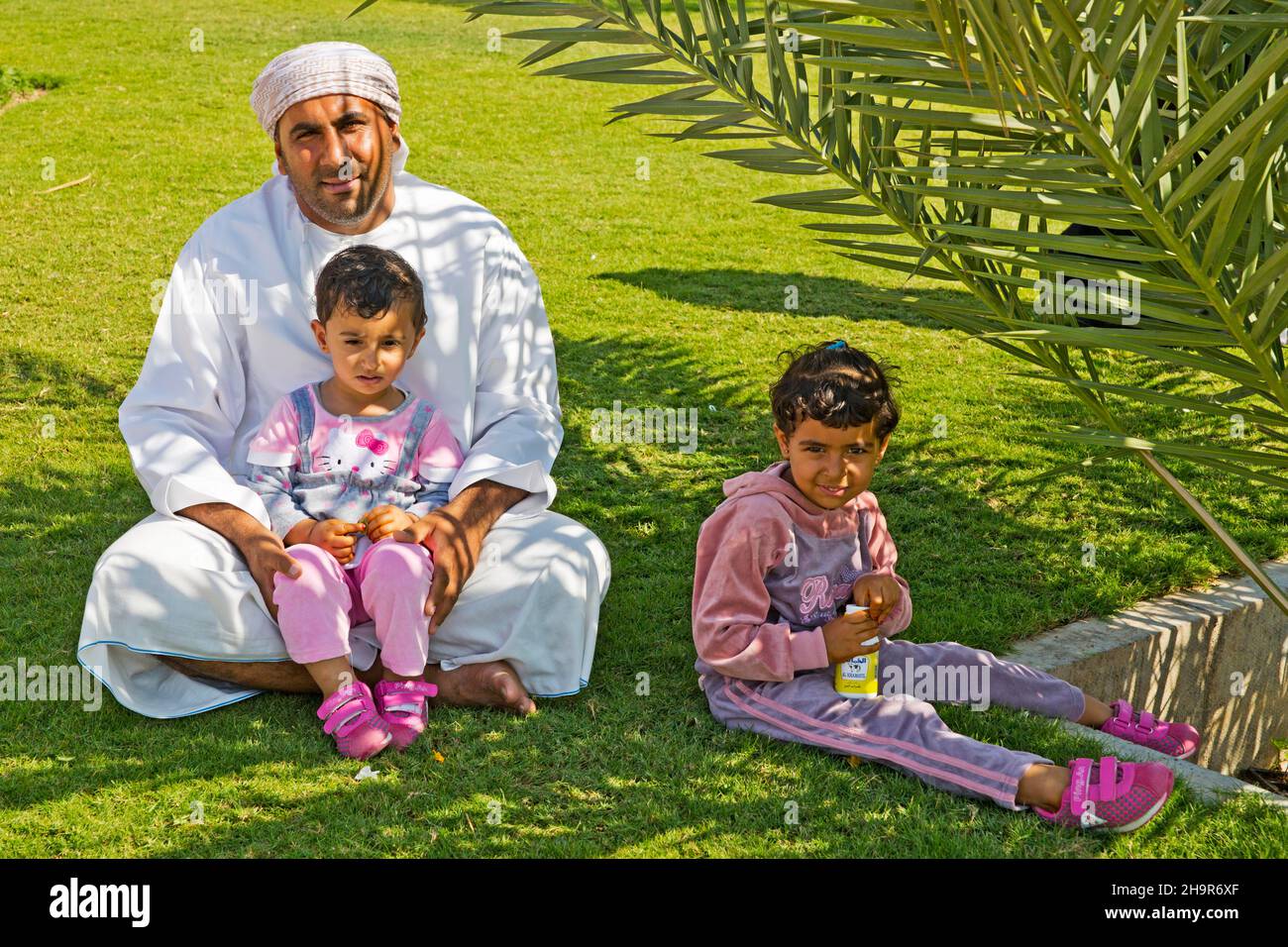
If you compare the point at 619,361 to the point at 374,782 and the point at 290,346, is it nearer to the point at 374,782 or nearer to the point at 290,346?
the point at 290,346

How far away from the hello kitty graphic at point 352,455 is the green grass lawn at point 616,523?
2.11ft

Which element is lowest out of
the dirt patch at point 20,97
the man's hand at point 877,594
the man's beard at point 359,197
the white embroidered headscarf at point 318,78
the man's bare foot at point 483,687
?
the man's bare foot at point 483,687

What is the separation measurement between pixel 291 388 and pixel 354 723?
1.13 meters

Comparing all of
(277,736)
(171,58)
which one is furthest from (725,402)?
(171,58)

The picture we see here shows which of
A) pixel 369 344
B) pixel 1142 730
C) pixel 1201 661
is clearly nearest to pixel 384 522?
pixel 369 344

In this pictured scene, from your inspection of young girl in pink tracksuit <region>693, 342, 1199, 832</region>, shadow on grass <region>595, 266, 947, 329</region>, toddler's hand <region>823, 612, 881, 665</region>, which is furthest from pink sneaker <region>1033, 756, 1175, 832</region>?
shadow on grass <region>595, 266, 947, 329</region>

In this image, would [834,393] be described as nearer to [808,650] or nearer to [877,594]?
[877,594]

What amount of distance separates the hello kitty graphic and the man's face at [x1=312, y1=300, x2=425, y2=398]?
0.12 metres

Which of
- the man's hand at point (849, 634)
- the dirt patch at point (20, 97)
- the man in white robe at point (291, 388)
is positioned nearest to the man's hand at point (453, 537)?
the man in white robe at point (291, 388)

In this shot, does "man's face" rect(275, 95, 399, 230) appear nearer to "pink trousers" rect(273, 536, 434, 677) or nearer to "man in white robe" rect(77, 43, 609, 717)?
"man in white robe" rect(77, 43, 609, 717)

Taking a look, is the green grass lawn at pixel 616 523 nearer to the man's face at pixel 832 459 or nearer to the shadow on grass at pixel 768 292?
the shadow on grass at pixel 768 292

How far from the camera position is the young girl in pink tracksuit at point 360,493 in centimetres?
339

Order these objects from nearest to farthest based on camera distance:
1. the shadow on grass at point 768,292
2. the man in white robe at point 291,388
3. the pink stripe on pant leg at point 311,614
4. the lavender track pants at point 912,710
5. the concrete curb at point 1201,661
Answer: the lavender track pants at point 912,710 → the pink stripe on pant leg at point 311,614 → the man in white robe at point 291,388 → the concrete curb at point 1201,661 → the shadow on grass at point 768,292

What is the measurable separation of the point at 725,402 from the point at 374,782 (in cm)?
322
